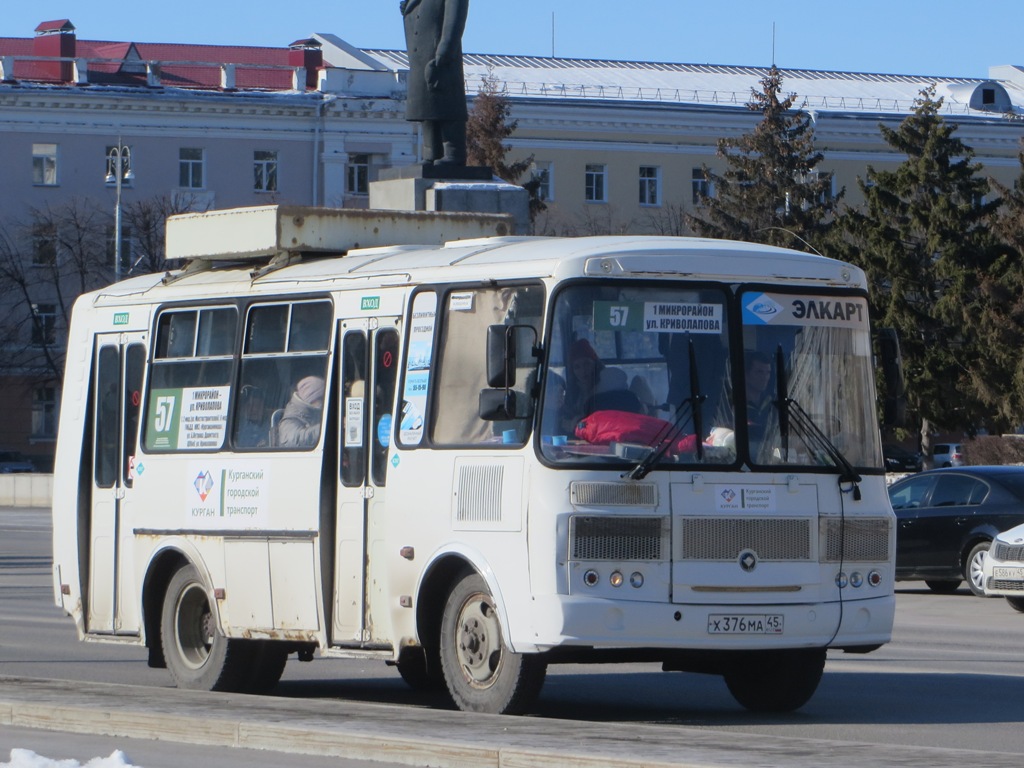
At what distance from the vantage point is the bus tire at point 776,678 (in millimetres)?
11672

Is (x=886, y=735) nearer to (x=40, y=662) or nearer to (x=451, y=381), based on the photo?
(x=451, y=381)

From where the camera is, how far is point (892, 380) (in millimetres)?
11328

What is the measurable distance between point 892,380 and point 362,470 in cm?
307

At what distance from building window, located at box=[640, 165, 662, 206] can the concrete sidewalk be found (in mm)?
68864

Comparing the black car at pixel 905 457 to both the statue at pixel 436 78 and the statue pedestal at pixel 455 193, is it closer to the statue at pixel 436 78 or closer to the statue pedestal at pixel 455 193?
the statue at pixel 436 78

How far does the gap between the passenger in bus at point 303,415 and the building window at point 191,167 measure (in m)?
61.4

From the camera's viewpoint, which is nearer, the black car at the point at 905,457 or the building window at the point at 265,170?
the black car at the point at 905,457

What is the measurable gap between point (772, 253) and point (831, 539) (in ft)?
5.35

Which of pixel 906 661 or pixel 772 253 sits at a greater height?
pixel 772 253

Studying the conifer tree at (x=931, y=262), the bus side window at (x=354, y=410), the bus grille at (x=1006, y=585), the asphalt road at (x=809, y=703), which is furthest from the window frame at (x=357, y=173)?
the bus side window at (x=354, y=410)

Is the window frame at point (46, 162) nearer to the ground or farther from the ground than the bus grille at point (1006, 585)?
farther from the ground

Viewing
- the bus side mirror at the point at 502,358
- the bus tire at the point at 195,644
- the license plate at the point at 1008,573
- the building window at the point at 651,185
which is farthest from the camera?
the building window at the point at 651,185

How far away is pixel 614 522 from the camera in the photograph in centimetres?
1050

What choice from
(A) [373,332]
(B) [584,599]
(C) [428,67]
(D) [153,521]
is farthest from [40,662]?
(C) [428,67]
